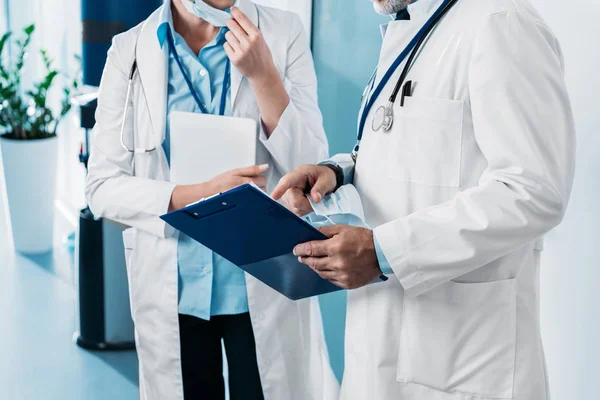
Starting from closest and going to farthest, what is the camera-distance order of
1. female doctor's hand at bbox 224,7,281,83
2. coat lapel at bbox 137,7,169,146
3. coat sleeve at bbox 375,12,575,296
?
coat sleeve at bbox 375,12,575,296, female doctor's hand at bbox 224,7,281,83, coat lapel at bbox 137,7,169,146

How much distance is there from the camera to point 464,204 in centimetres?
105

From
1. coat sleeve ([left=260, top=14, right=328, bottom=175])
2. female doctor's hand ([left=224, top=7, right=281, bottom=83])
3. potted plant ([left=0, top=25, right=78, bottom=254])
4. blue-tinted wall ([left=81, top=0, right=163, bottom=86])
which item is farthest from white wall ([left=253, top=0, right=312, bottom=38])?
potted plant ([left=0, top=25, right=78, bottom=254])

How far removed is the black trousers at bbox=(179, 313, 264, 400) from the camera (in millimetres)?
1707

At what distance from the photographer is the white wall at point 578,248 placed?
1406 millimetres

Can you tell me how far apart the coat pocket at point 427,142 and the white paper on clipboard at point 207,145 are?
1.60ft

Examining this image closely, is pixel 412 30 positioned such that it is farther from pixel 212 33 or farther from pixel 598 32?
pixel 212 33

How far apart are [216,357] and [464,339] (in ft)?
2.50

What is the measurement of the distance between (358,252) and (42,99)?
3279 mm

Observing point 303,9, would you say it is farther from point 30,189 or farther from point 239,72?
point 30,189

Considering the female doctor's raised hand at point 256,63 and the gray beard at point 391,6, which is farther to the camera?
the female doctor's raised hand at point 256,63

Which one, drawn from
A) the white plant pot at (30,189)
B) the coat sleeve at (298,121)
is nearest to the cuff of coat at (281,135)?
the coat sleeve at (298,121)

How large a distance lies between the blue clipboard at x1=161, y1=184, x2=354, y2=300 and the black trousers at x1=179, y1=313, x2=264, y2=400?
14.9 inches

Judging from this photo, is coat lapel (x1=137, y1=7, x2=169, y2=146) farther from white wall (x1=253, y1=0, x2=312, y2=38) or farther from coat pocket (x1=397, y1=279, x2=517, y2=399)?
white wall (x1=253, y1=0, x2=312, y2=38)

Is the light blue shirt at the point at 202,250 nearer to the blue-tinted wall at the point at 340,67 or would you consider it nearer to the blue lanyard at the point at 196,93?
the blue lanyard at the point at 196,93
